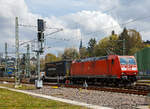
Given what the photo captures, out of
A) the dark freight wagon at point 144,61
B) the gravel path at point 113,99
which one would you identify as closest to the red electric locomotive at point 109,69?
the gravel path at point 113,99

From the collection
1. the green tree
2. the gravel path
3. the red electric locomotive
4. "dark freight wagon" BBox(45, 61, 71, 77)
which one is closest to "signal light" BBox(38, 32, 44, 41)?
the red electric locomotive

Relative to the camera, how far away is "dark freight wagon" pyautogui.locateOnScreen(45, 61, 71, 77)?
36966 mm

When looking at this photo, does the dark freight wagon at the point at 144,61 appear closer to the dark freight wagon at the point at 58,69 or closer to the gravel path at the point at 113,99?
the dark freight wagon at the point at 58,69

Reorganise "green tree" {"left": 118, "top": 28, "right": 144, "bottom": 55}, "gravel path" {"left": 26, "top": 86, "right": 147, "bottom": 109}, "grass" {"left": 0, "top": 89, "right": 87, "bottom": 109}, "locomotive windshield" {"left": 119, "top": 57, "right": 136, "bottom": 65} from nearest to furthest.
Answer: "grass" {"left": 0, "top": 89, "right": 87, "bottom": 109} → "gravel path" {"left": 26, "top": 86, "right": 147, "bottom": 109} → "locomotive windshield" {"left": 119, "top": 57, "right": 136, "bottom": 65} → "green tree" {"left": 118, "top": 28, "right": 144, "bottom": 55}

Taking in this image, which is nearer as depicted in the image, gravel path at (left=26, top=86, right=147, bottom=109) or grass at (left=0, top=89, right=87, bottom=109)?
grass at (left=0, top=89, right=87, bottom=109)

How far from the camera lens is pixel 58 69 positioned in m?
39.2

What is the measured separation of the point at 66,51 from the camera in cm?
10675

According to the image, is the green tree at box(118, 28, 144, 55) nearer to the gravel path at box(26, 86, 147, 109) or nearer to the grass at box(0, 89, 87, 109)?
the gravel path at box(26, 86, 147, 109)

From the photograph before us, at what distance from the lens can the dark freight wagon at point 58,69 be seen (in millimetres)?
36966

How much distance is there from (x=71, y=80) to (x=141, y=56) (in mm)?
20923

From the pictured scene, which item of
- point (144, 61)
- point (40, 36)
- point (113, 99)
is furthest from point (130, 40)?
point (113, 99)

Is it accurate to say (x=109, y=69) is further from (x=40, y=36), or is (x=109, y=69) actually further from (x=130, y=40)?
(x=130, y=40)

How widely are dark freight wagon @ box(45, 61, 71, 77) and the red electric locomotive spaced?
474 cm

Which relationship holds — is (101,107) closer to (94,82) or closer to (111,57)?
(111,57)
